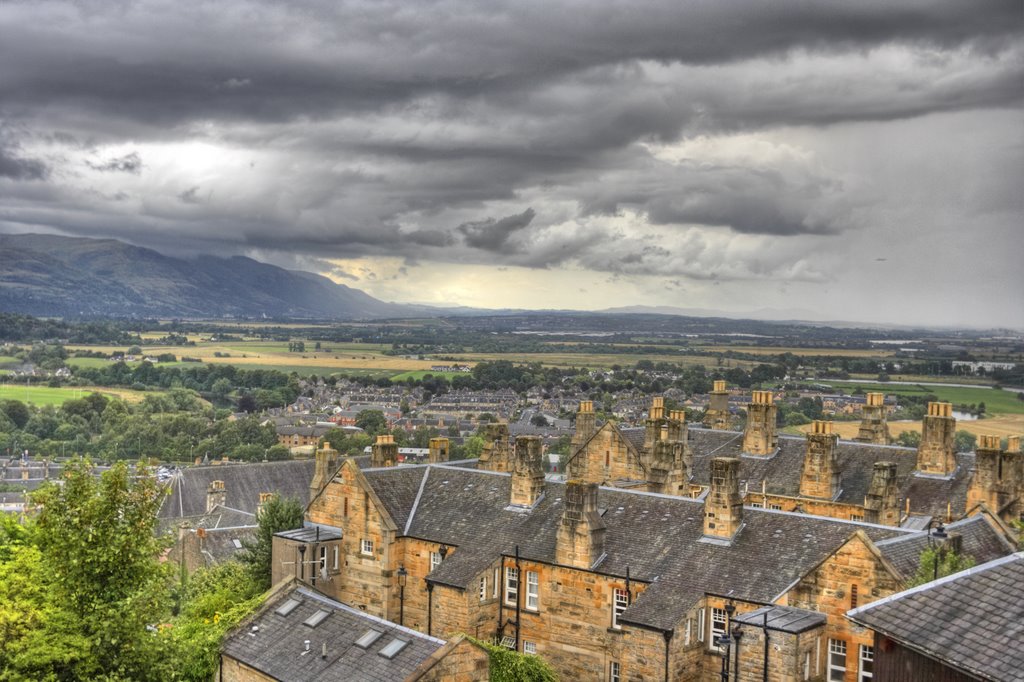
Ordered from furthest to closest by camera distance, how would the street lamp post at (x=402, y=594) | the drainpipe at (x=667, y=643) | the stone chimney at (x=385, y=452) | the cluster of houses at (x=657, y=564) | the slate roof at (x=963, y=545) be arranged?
1. the stone chimney at (x=385, y=452)
2. the street lamp post at (x=402, y=594)
3. the drainpipe at (x=667, y=643)
4. the slate roof at (x=963, y=545)
5. the cluster of houses at (x=657, y=564)

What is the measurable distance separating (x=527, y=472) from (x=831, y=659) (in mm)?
16287

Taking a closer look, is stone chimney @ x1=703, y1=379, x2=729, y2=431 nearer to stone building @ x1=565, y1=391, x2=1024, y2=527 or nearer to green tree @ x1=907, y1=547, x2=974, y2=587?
stone building @ x1=565, y1=391, x2=1024, y2=527

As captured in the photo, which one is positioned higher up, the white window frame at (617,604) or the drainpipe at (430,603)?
the white window frame at (617,604)

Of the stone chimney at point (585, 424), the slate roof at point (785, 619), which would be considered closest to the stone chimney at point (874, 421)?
the stone chimney at point (585, 424)

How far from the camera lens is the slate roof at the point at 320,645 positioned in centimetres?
3231

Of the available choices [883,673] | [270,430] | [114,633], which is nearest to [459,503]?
[114,633]

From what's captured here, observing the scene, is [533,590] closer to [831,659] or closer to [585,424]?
[831,659]

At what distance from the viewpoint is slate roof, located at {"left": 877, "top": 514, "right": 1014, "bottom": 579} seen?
112 ft

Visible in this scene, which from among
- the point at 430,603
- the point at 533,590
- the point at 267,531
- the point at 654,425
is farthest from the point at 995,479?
the point at 267,531

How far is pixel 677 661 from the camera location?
34.9 metres

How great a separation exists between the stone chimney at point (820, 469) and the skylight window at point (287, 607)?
95.4ft

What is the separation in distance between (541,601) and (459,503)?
25.7ft

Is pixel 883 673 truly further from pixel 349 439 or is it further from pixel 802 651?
pixel 349 439

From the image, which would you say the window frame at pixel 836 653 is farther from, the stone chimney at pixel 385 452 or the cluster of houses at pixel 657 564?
the stone chimney at pixel 385 452
